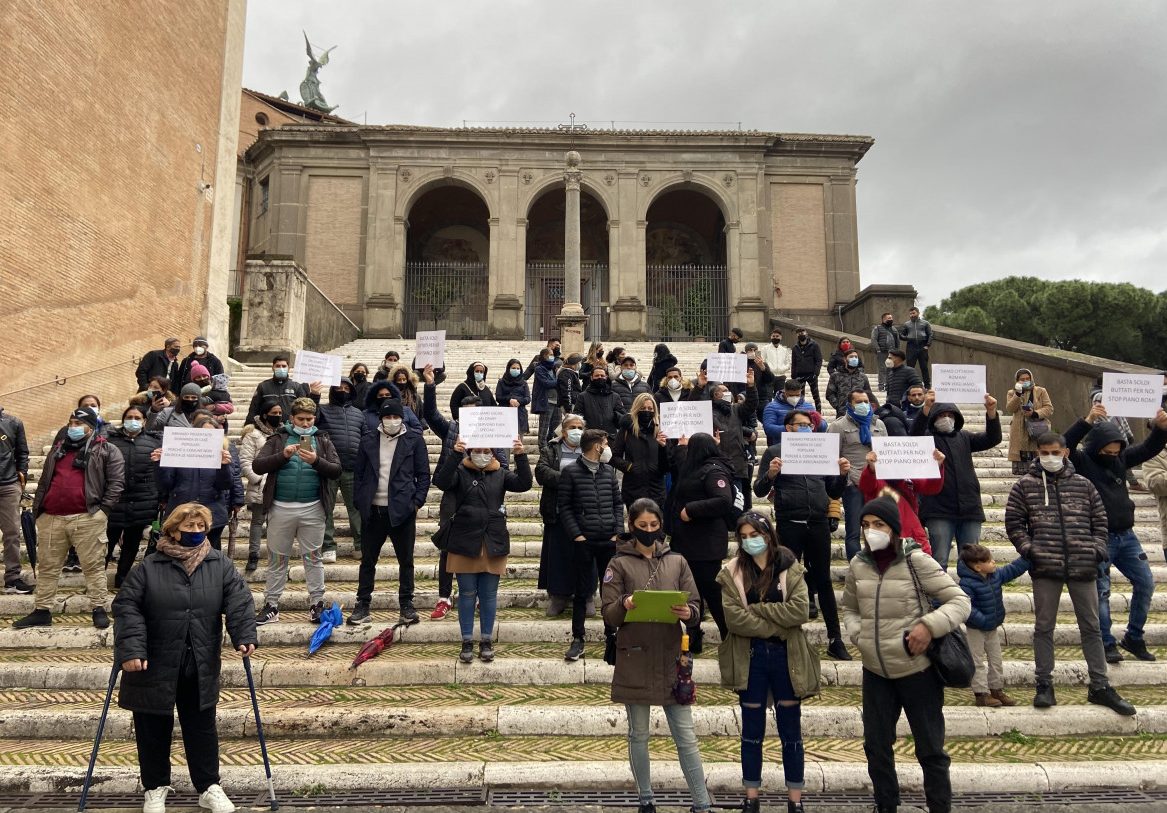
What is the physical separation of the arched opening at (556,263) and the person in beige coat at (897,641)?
77.4 ft

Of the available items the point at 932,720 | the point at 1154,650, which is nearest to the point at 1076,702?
the point at 1154,650

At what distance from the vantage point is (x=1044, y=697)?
523cm

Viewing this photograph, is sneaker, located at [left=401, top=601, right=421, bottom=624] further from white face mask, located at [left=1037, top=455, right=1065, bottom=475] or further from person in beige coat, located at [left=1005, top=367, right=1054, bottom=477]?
person in beige coat, located at [left=1005, top=367, right=1054, bottom=477]

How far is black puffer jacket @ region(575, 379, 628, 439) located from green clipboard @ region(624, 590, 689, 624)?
16.1 feet

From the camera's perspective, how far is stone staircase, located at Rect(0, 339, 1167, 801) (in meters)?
4.48

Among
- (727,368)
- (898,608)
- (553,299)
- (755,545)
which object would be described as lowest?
(898,608)

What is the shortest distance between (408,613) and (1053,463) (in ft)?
18.0

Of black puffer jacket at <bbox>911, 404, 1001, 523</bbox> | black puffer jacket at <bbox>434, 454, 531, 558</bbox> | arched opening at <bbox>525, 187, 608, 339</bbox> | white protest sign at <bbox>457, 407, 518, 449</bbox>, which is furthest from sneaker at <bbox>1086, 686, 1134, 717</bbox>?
arched opening at <bbox>525, 187, 608, 339</bbox>

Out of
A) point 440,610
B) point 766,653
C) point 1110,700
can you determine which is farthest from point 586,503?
point 1110,700

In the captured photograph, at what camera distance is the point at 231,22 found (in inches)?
740

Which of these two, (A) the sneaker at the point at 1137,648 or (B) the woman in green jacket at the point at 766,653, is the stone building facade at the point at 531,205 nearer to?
(A) the sneaker at the point at 1137,648

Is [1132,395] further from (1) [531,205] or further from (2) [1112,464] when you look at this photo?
(1) [531,205]

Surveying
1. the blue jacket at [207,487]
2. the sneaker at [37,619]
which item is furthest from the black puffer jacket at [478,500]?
the sneaker at [37,619]

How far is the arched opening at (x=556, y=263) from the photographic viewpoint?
27984 millimetres
